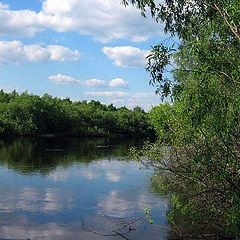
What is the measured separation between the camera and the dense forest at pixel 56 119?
79188mm

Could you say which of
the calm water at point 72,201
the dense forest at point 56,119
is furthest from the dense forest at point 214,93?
the dense forest at point 56,119

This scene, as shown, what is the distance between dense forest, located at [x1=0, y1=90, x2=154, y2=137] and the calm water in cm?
4789

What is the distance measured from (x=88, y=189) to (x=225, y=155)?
1435 cm

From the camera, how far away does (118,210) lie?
17312 mm

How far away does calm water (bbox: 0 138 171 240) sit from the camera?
14312 millimetres

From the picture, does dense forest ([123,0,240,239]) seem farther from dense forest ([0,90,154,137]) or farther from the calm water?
dense forest ([0,90,154,137])

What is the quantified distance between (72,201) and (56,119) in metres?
70.6

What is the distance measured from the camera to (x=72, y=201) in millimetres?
19172

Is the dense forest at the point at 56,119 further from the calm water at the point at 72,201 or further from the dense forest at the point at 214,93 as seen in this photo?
the dense forest at the point at 214,93

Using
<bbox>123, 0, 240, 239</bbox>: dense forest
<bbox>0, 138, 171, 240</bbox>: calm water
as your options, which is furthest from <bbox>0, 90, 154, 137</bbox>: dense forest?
Answer: <bbox>123, 0, 240, 239</bbox>: dense forest

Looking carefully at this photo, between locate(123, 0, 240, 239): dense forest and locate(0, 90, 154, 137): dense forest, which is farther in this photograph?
locate(0, 90, 154, 137): dense forest

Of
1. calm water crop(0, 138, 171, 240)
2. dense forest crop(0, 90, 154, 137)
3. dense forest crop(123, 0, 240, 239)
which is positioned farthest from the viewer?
dense forest crop(0, 90, 154, 137)

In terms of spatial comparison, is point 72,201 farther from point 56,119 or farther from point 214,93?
point 56,119

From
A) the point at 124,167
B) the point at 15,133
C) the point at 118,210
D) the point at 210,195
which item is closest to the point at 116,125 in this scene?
the point at 15,133
